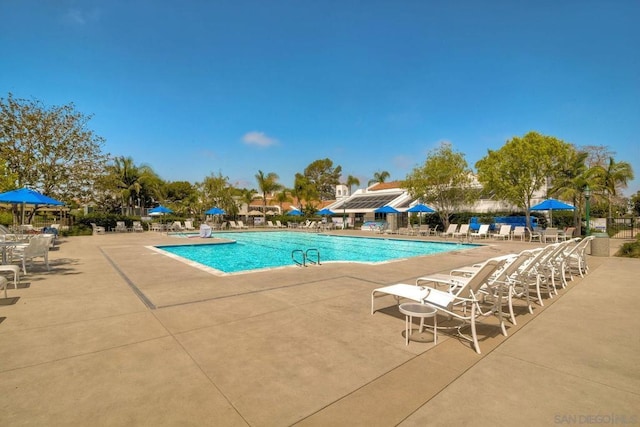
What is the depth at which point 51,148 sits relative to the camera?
72.4 feet

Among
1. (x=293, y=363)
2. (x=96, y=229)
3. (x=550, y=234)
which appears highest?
(x=96, y=229)

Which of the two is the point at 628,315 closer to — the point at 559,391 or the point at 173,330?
the point at 559,391

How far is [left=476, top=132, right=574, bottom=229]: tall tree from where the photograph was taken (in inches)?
848

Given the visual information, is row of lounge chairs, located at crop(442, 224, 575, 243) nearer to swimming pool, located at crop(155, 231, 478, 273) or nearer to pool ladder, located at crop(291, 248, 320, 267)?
swimming pool, located at crop(155, 231, 478, 273)

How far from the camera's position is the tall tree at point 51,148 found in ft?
66.3

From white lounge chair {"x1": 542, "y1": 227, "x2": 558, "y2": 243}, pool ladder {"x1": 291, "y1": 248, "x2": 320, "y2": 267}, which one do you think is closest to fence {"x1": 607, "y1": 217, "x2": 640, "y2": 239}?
white lounge chair {"x1": 542, "y1": 227, "x2": 558, "y2": 243}

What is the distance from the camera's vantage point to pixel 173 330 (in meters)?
4.39

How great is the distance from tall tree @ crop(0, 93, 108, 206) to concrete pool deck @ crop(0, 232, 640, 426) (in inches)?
803

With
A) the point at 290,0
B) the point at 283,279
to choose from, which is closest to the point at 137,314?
the point at 283,279

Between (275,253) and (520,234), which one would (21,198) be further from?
(520,234)

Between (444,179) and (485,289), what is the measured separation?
22.2 meters

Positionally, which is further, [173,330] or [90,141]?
[90,141]

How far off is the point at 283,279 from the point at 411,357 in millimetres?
4570

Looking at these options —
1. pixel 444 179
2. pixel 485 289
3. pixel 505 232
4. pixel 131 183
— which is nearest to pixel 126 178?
pixel 131 183
